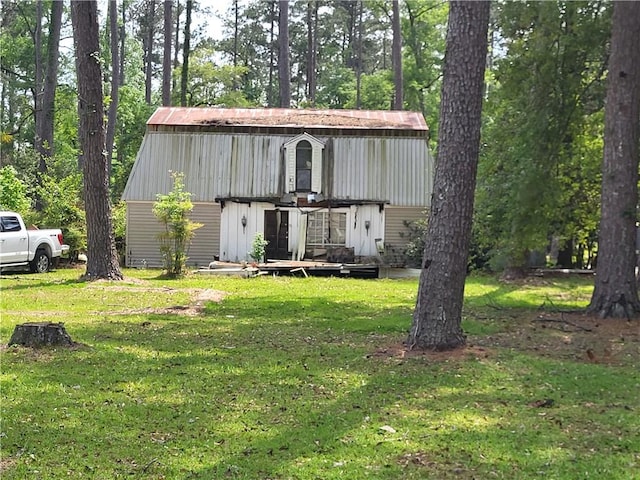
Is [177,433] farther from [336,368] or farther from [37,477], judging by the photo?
[336,368]

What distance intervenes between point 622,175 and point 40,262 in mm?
15029

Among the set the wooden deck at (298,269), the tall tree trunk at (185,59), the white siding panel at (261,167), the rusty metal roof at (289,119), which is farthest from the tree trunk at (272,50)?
the wooden deck at (298,269)

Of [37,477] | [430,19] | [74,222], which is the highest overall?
[430,19]

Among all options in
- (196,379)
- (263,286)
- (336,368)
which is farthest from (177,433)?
(263,286)

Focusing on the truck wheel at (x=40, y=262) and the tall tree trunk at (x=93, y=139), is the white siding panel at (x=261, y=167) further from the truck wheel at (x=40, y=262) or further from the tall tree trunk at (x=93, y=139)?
the tall tree trunk at (x=93, y=139)

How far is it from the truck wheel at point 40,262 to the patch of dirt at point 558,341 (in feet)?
43.1

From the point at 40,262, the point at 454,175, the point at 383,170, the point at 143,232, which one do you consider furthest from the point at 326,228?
the point at 454,175

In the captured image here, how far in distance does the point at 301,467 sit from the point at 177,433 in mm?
1160

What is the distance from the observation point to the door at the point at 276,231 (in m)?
24.2

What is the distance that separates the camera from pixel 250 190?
24.0 meters

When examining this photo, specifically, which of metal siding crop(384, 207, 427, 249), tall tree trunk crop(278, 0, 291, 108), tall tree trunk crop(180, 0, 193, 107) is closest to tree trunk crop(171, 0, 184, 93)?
tall tree trunk crop(180, 0, 193, 107)

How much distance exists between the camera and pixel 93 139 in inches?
642

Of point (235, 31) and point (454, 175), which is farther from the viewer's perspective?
point (235, 31)

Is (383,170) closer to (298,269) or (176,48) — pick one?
(298,269)
